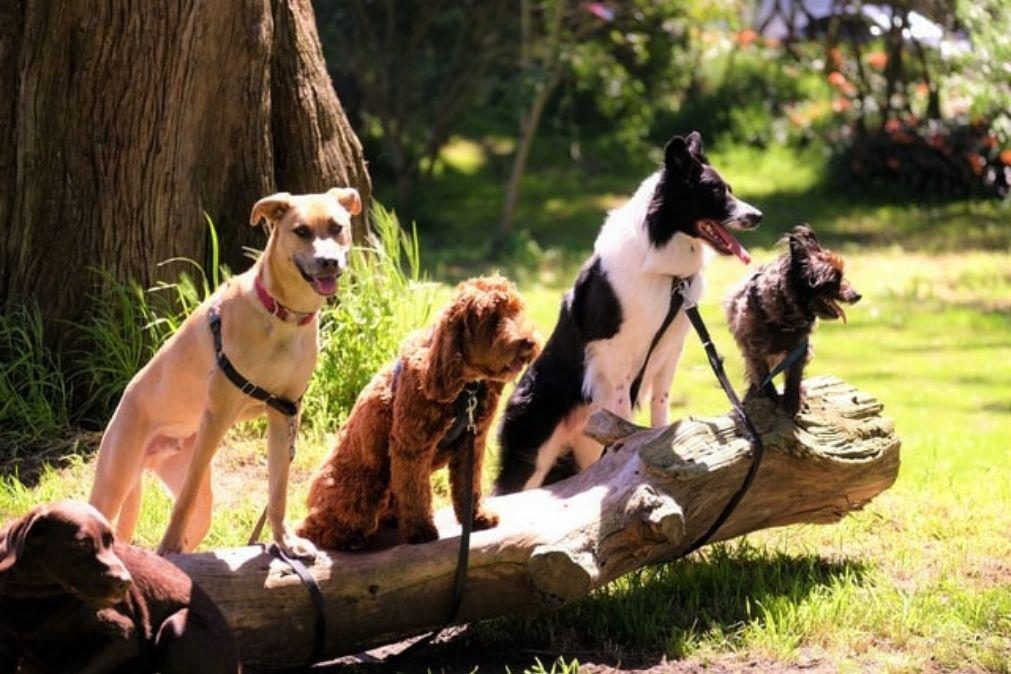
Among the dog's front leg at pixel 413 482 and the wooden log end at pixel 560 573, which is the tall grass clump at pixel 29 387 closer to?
the dog's front leg at pixel 413 482

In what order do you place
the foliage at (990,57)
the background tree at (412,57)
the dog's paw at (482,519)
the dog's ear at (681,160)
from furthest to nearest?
the background tree at (412,57) → the foliage at (990,57) → the dog's ear at (681,160) → the dog's paw at (482,519)

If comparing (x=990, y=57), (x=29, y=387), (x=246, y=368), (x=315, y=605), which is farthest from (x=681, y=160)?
(x=990, y=57)

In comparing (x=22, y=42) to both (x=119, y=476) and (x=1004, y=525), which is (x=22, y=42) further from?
(x=1004, y=525)

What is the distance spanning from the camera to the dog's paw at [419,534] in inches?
200

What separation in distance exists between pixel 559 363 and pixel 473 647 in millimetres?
1490

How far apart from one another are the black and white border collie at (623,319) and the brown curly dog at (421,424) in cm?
123

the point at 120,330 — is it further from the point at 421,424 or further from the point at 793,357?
the point at 793,357

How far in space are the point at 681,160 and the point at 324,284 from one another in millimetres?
1947

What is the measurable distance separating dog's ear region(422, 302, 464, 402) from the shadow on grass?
3.20 ft

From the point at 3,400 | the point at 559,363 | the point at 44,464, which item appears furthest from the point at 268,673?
the point at 3,400

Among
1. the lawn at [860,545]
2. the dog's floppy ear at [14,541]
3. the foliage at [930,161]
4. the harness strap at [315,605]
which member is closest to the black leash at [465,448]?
the lawn at [860,545]

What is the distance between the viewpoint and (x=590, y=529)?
518 centimetres

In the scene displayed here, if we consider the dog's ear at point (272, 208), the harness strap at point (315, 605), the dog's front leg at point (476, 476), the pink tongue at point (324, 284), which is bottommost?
the harness strap at point (315, 605)

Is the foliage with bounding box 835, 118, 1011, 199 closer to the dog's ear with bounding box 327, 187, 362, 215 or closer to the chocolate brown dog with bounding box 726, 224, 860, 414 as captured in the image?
the chocolate brown dog with bounding box 726, 224, 860, 414
